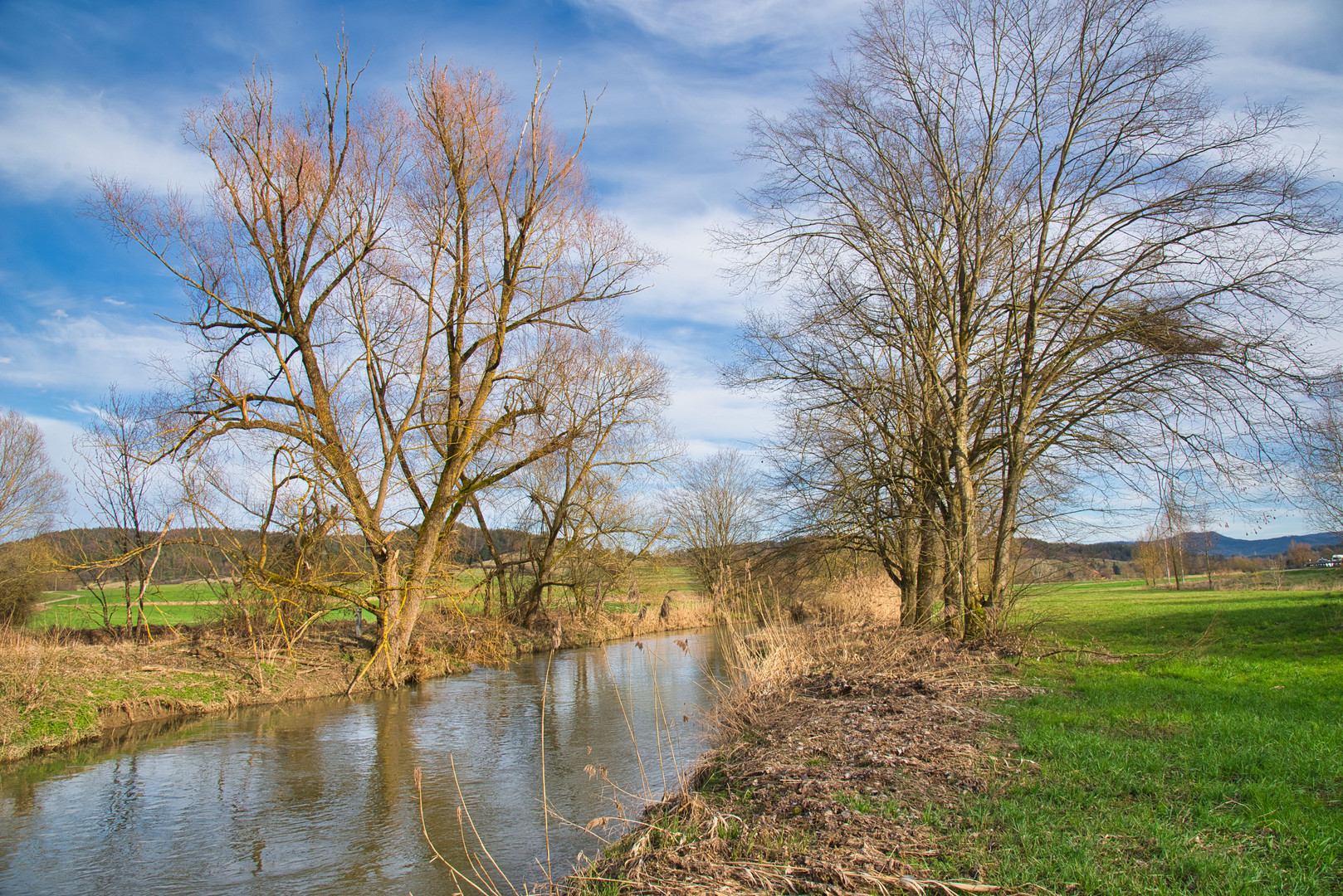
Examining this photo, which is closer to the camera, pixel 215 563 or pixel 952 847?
pixel 952 847

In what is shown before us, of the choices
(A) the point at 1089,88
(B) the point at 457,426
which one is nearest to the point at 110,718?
(B) the point at 457,426

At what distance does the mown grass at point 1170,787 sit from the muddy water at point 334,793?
241 cm

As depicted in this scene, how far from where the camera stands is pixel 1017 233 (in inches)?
490

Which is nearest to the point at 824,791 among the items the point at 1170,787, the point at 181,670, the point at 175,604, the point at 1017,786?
the point at 1017,786

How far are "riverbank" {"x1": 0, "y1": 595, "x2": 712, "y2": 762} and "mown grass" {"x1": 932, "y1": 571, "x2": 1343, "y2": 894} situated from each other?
401 centimetres

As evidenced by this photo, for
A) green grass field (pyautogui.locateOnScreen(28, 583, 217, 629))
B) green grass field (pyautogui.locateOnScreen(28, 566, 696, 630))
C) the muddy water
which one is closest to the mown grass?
the muddy water

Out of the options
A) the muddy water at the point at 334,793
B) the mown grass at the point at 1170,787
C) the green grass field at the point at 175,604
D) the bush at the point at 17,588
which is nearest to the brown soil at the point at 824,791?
the mown grass at the point at 1170,787

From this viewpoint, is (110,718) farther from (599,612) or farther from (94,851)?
(599,612)

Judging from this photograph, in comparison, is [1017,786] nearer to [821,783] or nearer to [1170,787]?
[1170,787]

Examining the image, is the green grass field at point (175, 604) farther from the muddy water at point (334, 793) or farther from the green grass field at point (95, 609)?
the muddy water at point (334, 793)

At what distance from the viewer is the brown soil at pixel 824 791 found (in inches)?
149

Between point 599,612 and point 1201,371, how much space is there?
18303mm

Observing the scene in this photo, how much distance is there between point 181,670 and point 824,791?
13.1 metres

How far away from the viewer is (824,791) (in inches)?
200
